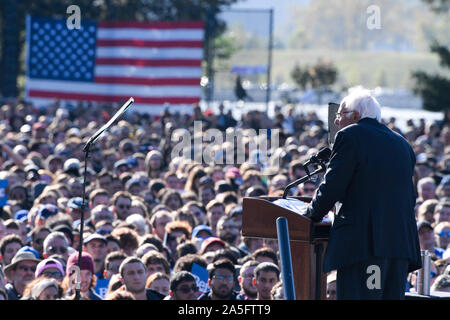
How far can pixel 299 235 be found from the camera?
18.1 ft

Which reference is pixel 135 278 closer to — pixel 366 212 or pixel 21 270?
pixel 21 270

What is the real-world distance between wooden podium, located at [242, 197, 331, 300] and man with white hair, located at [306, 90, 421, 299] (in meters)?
0.11

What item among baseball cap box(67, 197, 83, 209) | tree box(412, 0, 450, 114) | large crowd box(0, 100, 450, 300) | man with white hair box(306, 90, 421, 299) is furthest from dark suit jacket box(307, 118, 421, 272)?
tree box(412, 0, 450, 114)

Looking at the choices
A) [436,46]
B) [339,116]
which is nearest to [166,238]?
[339,116]

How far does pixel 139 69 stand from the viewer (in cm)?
2978

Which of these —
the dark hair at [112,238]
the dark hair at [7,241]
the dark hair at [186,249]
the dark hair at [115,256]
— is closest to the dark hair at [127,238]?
the dark hair at [112,238]

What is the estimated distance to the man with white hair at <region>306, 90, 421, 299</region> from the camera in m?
5.39

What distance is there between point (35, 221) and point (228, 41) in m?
59.5

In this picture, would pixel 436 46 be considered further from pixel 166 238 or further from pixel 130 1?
pixel 166 238

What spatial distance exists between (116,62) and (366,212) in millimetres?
25254

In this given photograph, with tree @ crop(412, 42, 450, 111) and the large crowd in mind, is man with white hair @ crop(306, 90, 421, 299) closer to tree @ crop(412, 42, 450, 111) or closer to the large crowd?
the large crowd

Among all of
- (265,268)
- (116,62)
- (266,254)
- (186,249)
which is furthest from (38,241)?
(116,62)
